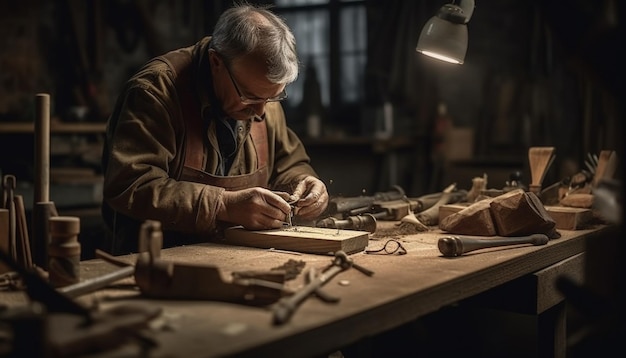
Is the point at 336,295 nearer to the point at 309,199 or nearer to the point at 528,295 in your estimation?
the point at 528,295

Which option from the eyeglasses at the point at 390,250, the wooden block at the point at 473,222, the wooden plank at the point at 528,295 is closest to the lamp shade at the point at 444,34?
the wooden block at the point at 473,222

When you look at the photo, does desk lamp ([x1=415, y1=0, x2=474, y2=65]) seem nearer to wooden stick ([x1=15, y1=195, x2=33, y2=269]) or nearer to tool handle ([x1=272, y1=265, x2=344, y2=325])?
tool handle ([x1=272, y1=265, x2=344, y2=325])

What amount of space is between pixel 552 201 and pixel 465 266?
5.97 ft

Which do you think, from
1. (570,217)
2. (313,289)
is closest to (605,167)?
(570,217)

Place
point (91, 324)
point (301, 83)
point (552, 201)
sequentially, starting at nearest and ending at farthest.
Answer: point (91, 324) → point (552, 201) → point (301, 83)

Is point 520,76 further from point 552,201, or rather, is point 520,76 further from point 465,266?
point 465,266

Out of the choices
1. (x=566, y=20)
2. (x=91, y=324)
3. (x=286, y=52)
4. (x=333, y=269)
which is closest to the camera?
(x=91, y=324)

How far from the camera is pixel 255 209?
3354 mm

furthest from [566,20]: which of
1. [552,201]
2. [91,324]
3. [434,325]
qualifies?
[434,325]

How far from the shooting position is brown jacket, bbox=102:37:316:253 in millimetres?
3402

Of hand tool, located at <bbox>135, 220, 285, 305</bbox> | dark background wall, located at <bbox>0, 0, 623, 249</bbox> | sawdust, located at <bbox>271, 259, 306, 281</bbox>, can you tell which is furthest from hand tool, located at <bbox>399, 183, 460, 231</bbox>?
dark background wall, located at <bbox>0, 0, 623, 249</bbox>

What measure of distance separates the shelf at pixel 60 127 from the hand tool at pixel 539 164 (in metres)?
4.54

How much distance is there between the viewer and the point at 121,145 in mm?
3488

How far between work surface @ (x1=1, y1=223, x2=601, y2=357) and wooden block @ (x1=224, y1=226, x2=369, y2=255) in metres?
0.06
